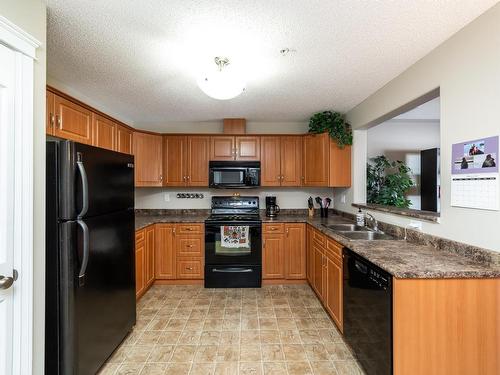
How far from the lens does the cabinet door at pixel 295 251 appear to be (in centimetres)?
353

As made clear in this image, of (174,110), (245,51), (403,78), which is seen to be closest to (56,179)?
(245,51)

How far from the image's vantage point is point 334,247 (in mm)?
2414

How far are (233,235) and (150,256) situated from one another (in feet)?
3.67

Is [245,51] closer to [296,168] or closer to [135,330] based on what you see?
[296,168]

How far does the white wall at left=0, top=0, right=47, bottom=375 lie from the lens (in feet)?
4.46

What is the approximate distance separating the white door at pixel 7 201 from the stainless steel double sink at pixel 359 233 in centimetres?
241

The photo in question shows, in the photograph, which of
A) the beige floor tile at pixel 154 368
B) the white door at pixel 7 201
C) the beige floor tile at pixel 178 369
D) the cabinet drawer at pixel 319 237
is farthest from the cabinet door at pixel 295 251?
the white door at pixel 7 201

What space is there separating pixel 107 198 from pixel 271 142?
2.52m

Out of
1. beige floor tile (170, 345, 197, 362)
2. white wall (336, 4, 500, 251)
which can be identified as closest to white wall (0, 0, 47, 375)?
beige floor tile (170, 345, 197, 362)

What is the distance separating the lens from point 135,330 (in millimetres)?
2410

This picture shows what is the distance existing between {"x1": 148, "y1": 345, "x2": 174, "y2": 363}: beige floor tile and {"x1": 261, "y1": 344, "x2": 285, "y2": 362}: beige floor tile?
768 millimetres

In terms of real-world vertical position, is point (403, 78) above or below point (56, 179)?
above

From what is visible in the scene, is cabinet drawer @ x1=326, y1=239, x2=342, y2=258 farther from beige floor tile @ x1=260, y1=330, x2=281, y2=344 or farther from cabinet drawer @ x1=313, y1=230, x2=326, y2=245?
beige floor tile @ x1=260, y1=330, x2=281, y2=344

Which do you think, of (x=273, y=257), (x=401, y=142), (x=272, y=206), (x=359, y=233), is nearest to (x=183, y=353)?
(x=273, y=257)
